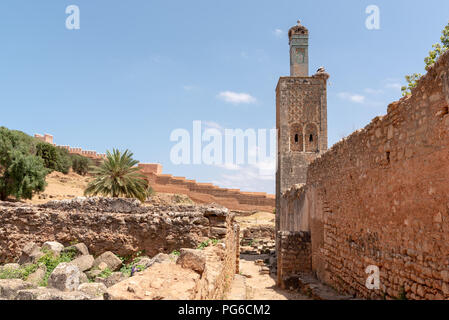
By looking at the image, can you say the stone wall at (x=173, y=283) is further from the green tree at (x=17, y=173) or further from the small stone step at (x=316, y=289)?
the green tree at (x=17, y=173)

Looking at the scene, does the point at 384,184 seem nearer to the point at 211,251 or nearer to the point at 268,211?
the point at 211,251

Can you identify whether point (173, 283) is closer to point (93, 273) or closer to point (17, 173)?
point (93, 273)

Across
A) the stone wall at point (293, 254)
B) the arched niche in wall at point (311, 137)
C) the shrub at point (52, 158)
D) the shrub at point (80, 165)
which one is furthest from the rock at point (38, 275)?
Answer: the shrub at point (80, 165)

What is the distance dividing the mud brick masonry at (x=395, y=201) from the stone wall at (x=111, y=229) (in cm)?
247

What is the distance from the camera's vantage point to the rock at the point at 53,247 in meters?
5.66

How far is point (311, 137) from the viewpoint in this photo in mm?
23391

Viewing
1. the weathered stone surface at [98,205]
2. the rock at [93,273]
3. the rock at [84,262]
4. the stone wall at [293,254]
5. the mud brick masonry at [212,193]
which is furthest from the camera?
the mud brick masonry at [212,193]

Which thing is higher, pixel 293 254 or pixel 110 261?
pixel 110 261

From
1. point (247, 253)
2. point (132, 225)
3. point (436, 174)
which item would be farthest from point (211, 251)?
point (247, 253)

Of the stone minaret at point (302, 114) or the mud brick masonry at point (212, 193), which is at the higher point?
the stone minaret at point (302, 114)

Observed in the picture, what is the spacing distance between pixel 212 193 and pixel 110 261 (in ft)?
112

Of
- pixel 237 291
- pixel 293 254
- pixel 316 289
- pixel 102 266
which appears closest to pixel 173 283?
pixel 102 266

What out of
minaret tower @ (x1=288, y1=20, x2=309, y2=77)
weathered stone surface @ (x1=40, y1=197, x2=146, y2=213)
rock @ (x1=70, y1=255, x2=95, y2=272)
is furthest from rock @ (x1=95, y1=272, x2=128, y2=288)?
minaret tower @ (x1=288, y1=20, x2=309, y2=77)
